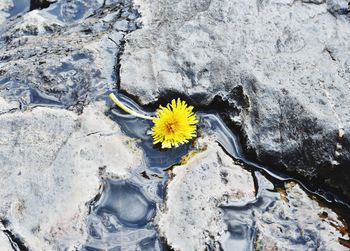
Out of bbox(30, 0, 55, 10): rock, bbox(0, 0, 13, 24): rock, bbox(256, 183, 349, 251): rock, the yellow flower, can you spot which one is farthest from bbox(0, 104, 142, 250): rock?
bbox(0, 0, 13, 24): rock

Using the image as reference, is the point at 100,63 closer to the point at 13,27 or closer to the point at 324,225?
the point at 13,27

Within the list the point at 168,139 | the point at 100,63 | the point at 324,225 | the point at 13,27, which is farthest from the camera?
the point at 13,27

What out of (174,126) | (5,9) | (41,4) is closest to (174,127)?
(174,126)

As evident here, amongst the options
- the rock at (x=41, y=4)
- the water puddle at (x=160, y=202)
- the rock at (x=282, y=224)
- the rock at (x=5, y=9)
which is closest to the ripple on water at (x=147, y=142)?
the water puddle at (x=160, y=202)

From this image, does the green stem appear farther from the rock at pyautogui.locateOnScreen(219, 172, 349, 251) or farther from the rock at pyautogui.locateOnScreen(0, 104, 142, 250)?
the rock at pyautogui.locateOnScreen(219, 172, 349, 251)

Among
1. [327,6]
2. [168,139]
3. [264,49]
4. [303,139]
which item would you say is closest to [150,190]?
[168,139]
